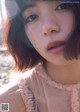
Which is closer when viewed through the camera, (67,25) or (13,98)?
(67,25)

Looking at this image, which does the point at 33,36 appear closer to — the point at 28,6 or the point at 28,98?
the point at 28,6

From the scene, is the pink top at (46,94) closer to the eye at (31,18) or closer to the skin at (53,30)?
the skin at (53,30)

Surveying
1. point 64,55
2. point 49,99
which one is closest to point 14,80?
point 49,99

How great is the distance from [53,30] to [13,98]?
359 millimetres

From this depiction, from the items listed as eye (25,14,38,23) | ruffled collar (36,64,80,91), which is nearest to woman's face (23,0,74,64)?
eye (25,14,38,23)

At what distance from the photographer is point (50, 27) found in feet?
3.74

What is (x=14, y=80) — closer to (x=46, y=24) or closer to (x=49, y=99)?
(x=49, y=99)

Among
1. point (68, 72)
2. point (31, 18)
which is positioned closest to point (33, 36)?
point (31, 18)

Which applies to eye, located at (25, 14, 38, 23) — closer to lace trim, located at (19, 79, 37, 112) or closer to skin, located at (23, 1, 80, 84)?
skin, located at (23, 1, 80, 84)

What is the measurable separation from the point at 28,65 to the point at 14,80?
0.31 feet

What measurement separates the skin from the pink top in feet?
0.13

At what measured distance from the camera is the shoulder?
4.27ft

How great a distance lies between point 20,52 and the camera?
137 cm

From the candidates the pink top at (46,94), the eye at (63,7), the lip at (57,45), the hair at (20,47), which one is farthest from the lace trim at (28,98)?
the eye at (63,7)
